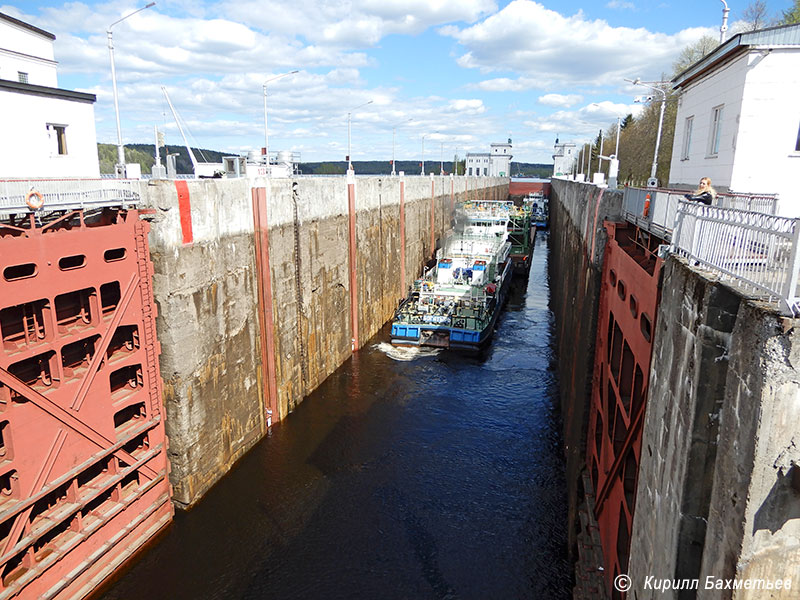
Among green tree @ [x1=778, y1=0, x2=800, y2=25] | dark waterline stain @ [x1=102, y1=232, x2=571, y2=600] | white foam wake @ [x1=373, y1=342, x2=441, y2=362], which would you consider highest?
green tree @ [x1=778, y1=0, x2=800, y2=25]

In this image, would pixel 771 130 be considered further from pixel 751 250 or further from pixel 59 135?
pixel 59 135

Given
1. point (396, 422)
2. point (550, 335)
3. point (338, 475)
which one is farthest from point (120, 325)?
point (550, 335)

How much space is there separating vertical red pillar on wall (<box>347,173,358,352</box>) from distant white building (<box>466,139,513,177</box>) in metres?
138

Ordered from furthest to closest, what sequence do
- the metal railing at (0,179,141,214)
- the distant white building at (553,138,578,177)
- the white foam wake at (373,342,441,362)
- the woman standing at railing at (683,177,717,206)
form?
the distant white building at (553,138,578,177) → the white foam wake at (373,342,441,362) → the metal railing at (0,179,141,214) → the woman standing at railing at (683,177,717,206)

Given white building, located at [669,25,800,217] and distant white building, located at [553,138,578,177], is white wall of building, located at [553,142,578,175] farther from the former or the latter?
white building, located at [669,25,800,217]

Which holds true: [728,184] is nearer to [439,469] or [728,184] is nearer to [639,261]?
[639,261]

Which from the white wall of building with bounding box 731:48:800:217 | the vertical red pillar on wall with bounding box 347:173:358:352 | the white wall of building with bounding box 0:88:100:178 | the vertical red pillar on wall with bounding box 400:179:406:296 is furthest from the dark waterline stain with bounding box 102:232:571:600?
the vertical red pillar on wall with bounding box 400:179:406:296

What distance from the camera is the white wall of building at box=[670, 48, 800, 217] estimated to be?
13086 mm

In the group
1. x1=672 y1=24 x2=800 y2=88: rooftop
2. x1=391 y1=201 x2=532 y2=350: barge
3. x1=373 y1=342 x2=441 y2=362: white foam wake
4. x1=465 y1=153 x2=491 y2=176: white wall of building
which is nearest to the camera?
x1=672 y1=24 x2=800 y2=88: rooftop

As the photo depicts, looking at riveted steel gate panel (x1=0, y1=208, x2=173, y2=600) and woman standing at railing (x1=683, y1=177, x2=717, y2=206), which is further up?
woman standing at railing (x1=683, y1=177, x2=717, y2=206)

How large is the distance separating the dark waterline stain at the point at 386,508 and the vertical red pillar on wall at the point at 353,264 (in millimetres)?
4468

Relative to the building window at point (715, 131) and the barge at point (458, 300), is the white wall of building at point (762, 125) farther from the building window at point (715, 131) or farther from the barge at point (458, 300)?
the barge at point (458, 300)

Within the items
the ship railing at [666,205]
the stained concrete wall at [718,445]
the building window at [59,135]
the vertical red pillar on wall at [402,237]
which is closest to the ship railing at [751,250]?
the stained concrete wall at [718,445]

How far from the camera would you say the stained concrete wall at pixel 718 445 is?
4.24 meters
